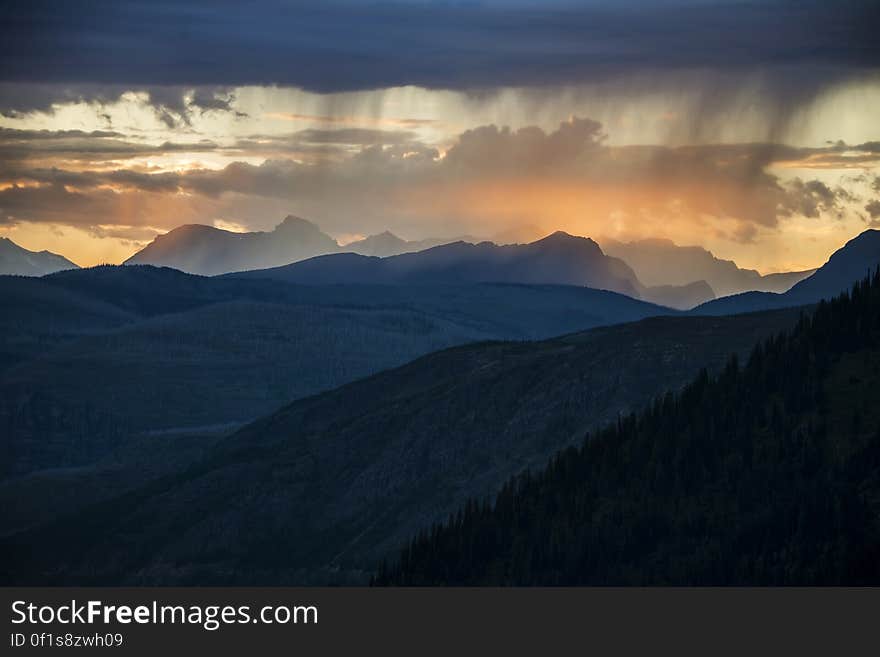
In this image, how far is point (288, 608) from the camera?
13550 centimetres

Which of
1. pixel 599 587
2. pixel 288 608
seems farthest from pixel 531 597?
pixel 599 587

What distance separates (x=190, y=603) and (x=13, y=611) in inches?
536

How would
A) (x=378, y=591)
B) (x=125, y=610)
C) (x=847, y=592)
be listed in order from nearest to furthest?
(x=125, y=610)
(x=378, y=591)
(x=847, y=592)

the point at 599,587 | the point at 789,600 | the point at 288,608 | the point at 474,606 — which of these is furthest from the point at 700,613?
the point at 599,587

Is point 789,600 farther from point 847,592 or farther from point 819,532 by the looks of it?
point 819,532

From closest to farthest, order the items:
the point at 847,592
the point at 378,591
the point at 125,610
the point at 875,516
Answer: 1. the point at 125,610
2. the point at 378,591
3. the point at 847,592
4. the point at 875,516

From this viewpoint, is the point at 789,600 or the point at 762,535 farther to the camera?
the point at 762,535

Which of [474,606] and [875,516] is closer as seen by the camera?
[474,606]

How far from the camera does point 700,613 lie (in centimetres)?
14900

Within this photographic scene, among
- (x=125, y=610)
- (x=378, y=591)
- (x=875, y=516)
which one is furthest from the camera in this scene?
(x=875, y=516)

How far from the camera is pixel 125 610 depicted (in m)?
129

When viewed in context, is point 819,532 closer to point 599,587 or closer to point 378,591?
point 599,587

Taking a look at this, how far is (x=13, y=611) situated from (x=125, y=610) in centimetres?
914

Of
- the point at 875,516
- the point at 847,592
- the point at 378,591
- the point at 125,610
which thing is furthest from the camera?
the point at 875,516
